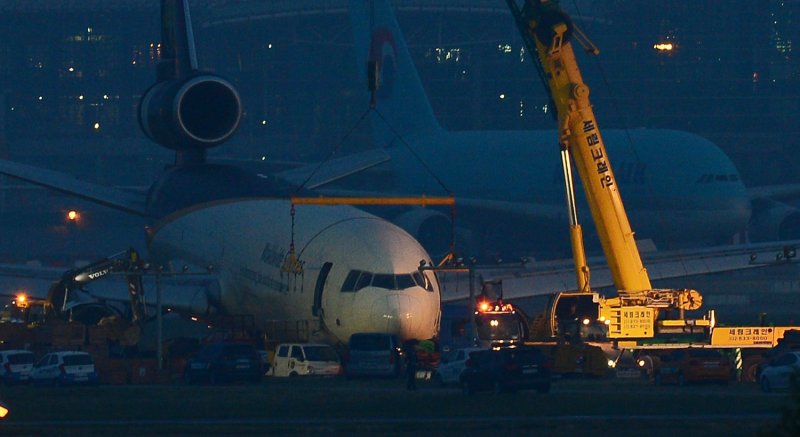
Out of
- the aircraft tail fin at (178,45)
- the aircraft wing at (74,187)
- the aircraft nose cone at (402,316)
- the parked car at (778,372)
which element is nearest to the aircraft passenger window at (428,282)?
the aircraft nose cone at (402,316)

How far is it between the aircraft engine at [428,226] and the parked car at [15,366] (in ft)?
80.4

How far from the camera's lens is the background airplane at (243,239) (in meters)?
42.1

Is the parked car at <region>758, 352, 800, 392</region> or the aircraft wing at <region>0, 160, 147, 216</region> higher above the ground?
the aircraft wing at <region>0, 160, 147, 216</region>

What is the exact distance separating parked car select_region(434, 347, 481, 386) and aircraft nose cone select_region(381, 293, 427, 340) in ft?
7.57

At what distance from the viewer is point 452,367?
125 ft

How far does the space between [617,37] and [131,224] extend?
45322 mm

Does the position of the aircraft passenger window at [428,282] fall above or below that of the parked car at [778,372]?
above

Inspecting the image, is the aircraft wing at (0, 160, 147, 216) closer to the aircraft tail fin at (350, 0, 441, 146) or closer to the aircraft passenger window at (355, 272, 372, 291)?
the aircraft passenger window at (355, 272, 372, 291)

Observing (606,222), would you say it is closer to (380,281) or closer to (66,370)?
(380,281)

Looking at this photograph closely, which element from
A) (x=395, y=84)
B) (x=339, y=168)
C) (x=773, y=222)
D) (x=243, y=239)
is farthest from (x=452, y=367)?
(x=395, y=84)

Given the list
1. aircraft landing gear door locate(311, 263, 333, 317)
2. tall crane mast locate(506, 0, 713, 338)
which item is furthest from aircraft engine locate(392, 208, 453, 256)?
tall crane mast locate(506, 0, 713, 338)

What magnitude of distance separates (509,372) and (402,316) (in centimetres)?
751

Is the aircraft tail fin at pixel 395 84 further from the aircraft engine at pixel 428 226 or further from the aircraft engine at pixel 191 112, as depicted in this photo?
the aircraft engine at pixel 191 112

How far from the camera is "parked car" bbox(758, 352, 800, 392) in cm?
3297
